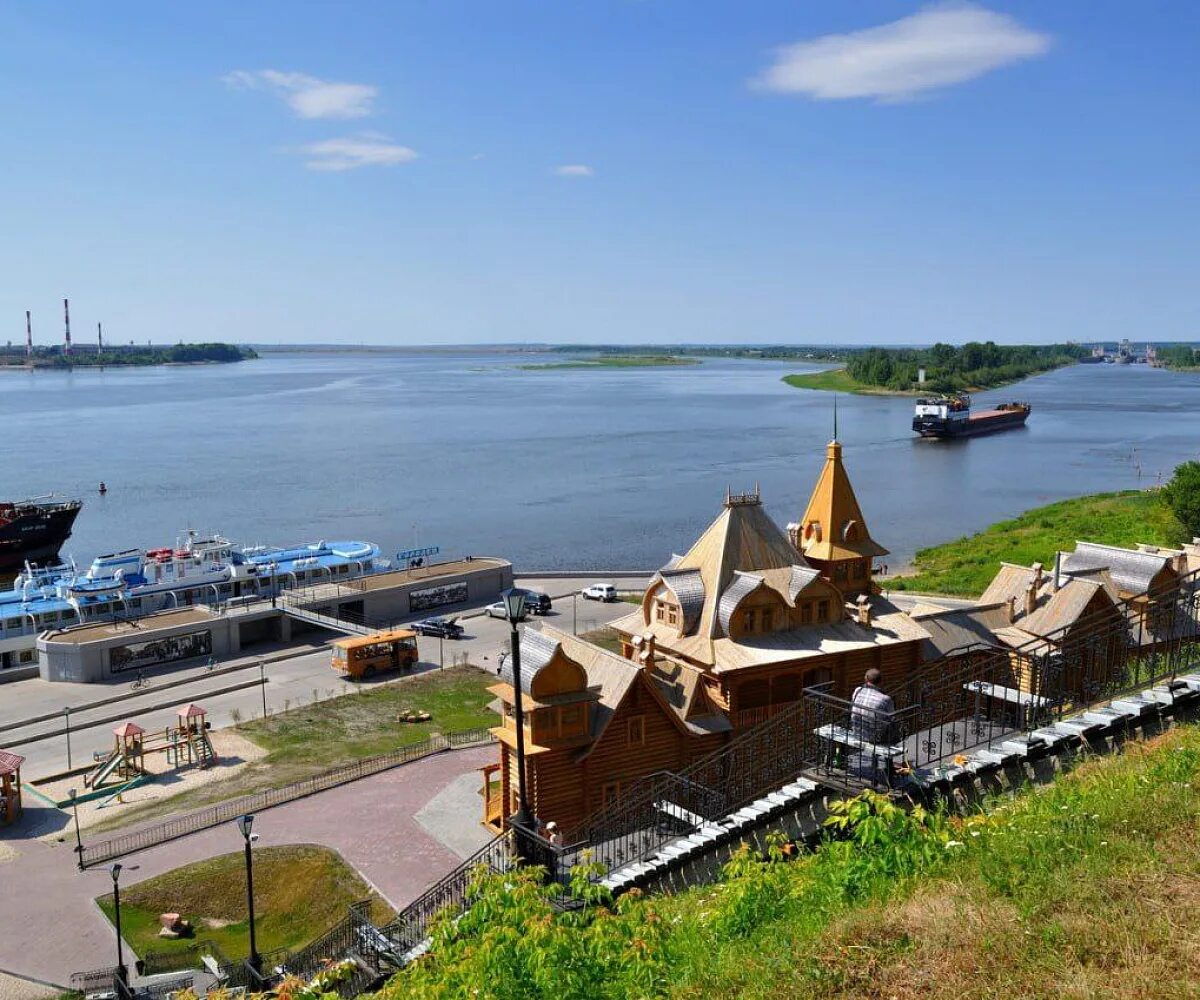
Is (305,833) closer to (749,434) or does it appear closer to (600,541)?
(600,541)

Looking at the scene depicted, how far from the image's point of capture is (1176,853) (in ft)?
26.5

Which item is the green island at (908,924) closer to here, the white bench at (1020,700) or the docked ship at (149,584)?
the white bench at (1020,700)

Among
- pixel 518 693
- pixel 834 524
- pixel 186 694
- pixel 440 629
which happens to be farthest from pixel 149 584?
pixel 518 693

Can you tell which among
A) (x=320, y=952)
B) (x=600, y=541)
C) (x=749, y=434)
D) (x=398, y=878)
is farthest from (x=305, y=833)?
(x=749, y=434)

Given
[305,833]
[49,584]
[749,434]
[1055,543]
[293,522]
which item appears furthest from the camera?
[749,434]

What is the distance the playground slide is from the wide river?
113ft

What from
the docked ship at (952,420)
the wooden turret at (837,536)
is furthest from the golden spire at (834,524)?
the docked ship at (952,420)

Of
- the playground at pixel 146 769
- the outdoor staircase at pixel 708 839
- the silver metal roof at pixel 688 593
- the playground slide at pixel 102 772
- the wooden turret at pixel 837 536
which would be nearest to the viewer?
the outdoor staircase at pixel 708 839

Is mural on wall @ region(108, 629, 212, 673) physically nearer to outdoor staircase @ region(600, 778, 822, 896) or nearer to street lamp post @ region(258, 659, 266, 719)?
street lamp post @ region(258, 659, 266, 719)

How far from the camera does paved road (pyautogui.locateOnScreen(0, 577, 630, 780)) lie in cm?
3225

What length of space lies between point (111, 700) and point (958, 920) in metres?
35.5

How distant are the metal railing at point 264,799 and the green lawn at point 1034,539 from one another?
2667 cm

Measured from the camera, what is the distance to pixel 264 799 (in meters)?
25.4

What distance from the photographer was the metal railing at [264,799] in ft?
76.0
